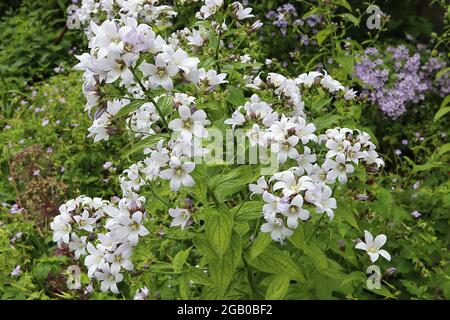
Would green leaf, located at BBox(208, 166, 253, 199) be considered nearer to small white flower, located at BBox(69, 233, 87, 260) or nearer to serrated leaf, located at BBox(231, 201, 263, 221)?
serrated leaf, located at BBox(231, 201, 263, 221)

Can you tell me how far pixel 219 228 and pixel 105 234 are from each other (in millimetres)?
493

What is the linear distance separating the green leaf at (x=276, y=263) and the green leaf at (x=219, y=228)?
8.8 inches

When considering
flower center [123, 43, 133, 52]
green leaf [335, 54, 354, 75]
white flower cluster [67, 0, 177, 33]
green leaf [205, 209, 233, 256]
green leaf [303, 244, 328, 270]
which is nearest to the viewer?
flower center [123, 43, 133, 52]

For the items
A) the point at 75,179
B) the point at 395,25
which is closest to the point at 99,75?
the point at 75,179

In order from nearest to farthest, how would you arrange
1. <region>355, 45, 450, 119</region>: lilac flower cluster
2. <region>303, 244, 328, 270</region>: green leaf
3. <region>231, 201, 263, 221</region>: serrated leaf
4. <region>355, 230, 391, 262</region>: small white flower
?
<region>231, 201, 263, 221</region>: serrated leaf < <region>303, 244, 328, 270</region>: green leaf < <region>355, 230, 391, 262</region>: small white flower < <region>355, 45, 450, 119</region>: lilac flower cluster

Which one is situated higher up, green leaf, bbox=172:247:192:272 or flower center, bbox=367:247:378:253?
green leaf, bbox=172:247:192:272

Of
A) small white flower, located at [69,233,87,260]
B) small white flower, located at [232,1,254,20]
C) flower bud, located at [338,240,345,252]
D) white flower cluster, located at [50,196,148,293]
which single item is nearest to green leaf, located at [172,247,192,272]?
white flower cluster, located at [50,196,148,293]

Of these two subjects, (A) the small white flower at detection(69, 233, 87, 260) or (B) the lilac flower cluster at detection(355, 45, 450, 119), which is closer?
(A) the small white flower at detection(69, 233, 87, 260)

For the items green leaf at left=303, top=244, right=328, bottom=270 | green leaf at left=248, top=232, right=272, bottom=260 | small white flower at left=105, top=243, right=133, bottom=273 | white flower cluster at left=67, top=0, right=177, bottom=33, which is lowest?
green leaf at left=303, top=244, right=328, bottom=270

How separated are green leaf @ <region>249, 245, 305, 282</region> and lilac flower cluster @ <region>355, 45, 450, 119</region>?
8.49 feet

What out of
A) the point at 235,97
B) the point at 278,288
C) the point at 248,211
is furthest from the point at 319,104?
the point at 278,288

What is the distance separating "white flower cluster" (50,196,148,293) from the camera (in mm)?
1930

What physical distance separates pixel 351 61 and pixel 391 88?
1.40 m

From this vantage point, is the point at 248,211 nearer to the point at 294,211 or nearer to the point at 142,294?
the point at 294,211
